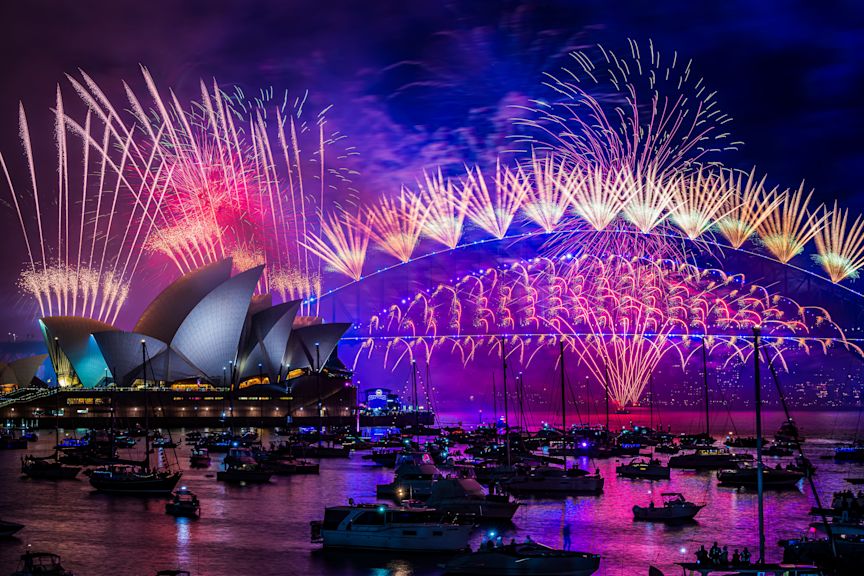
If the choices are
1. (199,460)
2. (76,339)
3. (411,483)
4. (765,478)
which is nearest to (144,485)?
(411,483)

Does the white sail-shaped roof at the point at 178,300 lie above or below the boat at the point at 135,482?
above

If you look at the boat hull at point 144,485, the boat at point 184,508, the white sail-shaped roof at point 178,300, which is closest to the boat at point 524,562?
the boat at point 184,508

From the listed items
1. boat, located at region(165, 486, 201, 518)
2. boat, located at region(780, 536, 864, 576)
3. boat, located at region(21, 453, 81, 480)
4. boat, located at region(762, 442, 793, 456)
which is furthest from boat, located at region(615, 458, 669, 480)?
boat, located at region(21, 453, 81, 480)

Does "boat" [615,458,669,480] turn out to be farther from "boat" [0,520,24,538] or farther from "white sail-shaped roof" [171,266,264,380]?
"white sail-shaped roof" [171,266,264,380]

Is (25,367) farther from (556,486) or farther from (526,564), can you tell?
(526,564)

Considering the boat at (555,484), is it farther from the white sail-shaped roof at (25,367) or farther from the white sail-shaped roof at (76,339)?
the white sail-shaped roof at (25,367)

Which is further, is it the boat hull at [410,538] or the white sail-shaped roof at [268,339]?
the white sail-shaped roof at [268,339]

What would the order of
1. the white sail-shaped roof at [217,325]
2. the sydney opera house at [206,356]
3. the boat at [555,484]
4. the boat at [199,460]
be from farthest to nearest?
the sydney opera house at [206,356] → the white sail-shaped roof at [217,325] → the boat at [199,460] → the boat at [555,484]

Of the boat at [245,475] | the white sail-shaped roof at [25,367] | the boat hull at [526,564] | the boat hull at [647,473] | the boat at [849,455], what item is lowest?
the boat at [849,455]
